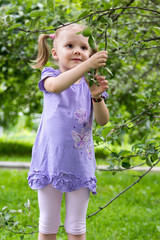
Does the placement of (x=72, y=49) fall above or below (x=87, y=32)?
below

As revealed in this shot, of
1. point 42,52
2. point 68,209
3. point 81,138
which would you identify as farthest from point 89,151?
point 42,52

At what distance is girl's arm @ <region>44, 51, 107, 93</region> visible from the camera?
1.76m

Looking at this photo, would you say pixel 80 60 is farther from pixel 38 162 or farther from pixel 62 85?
pixel 38 162

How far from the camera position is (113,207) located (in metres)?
4.54

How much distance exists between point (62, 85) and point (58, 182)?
20.9 inches

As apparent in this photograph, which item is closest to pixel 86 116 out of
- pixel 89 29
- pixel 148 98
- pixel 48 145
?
pixel 48 145

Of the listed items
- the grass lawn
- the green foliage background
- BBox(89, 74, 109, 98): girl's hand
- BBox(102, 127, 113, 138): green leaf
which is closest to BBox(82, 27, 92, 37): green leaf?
the green foliage background

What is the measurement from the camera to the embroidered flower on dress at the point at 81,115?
207 centimetres

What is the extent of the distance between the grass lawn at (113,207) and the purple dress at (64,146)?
1.14 ft

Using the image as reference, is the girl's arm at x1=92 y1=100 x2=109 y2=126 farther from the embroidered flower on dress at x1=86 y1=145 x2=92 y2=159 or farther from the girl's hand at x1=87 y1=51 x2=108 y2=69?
the girl's hand at x1=87 y1=51 x2=108 y2=69

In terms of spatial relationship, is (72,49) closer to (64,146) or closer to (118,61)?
(64,146)

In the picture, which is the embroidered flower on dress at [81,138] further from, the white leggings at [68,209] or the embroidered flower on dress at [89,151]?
the white leggings at [68,209]

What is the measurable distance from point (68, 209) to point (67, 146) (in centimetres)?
37

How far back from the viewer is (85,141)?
2.10 m
